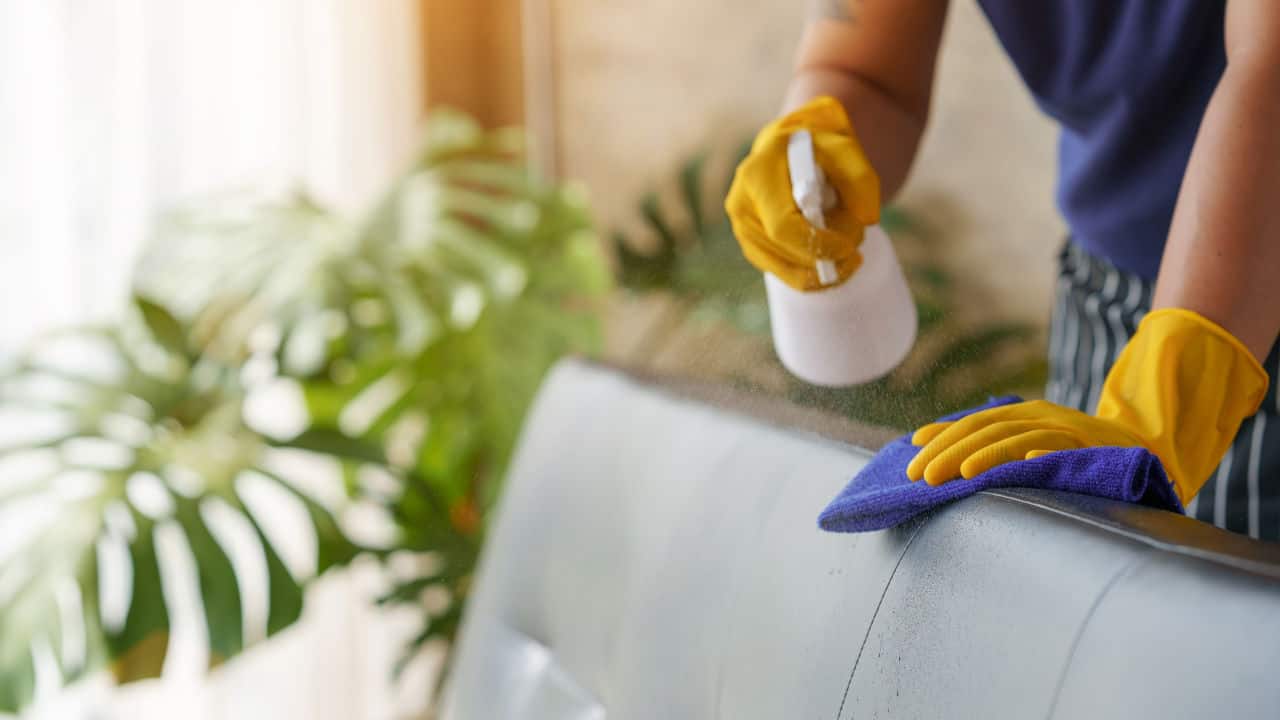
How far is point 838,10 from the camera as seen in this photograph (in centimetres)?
90

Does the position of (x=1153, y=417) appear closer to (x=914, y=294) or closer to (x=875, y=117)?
(x=914, y=294)

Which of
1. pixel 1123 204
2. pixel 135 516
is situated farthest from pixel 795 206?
pixel 135 516

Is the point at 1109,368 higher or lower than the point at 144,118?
higher

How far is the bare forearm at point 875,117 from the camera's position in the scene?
87cm

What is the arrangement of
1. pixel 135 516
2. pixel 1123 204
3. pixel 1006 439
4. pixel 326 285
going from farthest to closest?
pixel 326 285 < pixel 135 516 < pixel 1123 204 < pixel 1006 439

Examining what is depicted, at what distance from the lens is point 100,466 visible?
1.38m

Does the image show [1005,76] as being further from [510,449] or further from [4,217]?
[4,217]

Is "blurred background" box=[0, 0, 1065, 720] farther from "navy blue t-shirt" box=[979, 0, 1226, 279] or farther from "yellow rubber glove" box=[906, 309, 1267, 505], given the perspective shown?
"yellow rubber glove" box=[906, 309, 1267, 505]

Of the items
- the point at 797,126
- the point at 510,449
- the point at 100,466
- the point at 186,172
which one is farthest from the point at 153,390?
the point at 797,126

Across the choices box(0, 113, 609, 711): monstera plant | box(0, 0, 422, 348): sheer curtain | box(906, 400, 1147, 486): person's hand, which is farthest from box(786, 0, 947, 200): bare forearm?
box(0, 0, 422, 348): sheer curtain

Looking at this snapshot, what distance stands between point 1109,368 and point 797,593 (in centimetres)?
44

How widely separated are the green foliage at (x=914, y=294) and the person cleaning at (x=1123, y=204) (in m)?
0.08

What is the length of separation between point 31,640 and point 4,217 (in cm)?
85

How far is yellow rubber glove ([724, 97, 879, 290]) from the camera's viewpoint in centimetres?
72
